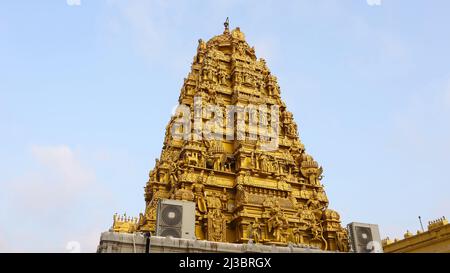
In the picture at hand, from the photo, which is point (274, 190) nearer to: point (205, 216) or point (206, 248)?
point (205, 216)

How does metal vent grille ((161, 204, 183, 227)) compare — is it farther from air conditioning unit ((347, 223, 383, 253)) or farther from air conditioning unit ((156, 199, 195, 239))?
air conditioning unit ((347, 223, 383, 253))

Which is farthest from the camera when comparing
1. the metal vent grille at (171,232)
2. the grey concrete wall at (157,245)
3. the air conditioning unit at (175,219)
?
the air conditioning unit at (175,219)

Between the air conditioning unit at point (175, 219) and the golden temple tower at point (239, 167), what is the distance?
11.2m

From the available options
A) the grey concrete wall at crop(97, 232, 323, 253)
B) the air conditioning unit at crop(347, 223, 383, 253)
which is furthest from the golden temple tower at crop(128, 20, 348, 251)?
the grey concrete wall at crop(97, 232, 323, 253)

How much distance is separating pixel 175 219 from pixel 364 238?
6624 mm

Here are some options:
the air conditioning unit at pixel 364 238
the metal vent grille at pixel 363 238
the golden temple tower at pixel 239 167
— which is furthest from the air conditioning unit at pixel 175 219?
the golden temple tower at pixel 239 167

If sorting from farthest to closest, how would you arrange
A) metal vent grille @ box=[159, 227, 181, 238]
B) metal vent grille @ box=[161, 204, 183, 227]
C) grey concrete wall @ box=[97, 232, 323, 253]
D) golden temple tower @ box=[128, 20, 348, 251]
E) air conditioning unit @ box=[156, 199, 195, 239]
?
golden temple tower @ box=[128, 20, 348, 251] < metal vent grille @ box=[161, 204, 183, 227] < air conditioning unit @ box=[156, 199, 195, 239] < metal vent grille @ box=[159, 227, 181, 238] < grey concrete wall @ box=[97, 232, 323, 253]

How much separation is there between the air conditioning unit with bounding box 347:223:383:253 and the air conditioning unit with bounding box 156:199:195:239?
5559 millimetres

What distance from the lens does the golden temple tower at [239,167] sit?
24.1m

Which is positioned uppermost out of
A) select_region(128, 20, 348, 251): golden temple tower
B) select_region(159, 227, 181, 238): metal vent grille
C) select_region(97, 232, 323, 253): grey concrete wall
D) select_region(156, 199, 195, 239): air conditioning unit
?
select_region(128, 20, 348, 251): golden temple tower

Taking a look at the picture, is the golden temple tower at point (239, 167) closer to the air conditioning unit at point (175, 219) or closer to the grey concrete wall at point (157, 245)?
the air conditioning unit at point (175, 219)

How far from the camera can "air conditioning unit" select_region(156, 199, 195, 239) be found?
11.5 metres

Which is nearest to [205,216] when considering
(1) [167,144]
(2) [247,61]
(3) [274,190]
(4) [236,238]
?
(4) [236,238]
